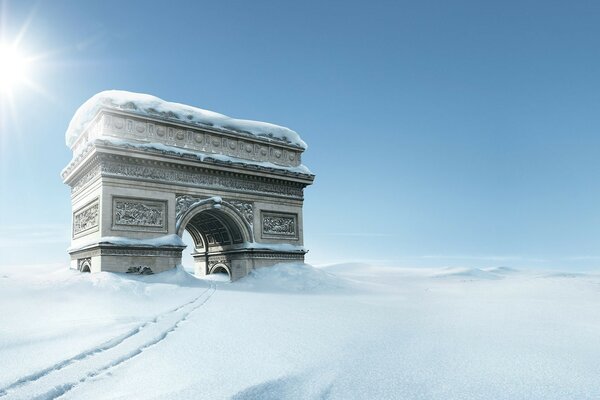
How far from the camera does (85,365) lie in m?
4.33

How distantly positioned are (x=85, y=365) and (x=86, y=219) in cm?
1387

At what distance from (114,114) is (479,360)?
14590mm

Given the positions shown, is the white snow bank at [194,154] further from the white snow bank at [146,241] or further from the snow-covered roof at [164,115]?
the white snow bank at [146,241]

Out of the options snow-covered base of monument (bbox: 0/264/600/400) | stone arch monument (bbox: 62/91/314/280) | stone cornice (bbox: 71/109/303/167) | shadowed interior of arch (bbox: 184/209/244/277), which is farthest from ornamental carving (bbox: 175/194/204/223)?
snow-covered base of monument (bbox: 0/264/600/400)

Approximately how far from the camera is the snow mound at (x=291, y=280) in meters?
15.4

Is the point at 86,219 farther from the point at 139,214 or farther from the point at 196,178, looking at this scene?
the point at 196,178

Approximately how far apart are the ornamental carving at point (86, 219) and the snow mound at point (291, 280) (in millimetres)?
5590

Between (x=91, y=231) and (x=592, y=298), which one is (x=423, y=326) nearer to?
(x=592, y=298)

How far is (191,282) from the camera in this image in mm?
14750

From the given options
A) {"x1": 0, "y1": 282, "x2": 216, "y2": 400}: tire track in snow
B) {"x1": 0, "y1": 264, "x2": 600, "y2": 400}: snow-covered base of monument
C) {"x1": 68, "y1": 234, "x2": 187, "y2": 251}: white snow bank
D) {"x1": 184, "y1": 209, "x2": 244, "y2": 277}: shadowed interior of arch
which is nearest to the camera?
{"x1": 0, "y1": 282, "x2": 216, "y2": 400}: tire track in snow

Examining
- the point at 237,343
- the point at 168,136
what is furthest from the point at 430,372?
the point at 168,136

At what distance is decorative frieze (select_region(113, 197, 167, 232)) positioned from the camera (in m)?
15.2

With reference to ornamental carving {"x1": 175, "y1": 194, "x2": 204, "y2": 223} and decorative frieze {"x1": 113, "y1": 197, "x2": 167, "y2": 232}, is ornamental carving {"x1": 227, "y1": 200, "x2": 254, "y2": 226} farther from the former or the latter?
decorative frieze {"x1": 113, "y1": 197, "x2": 167, "y2": 232}

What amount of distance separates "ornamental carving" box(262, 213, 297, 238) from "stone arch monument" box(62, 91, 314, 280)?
0.15ft
